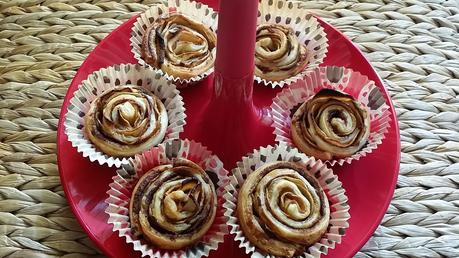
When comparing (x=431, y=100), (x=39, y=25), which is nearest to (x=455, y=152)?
(x=431, y=100)

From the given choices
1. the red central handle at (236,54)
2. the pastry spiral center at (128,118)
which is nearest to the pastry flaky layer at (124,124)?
the pastry spiral center at (128,118)

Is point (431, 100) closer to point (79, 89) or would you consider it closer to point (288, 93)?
point (288, 93)

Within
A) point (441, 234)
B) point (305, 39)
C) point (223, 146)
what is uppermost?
point (305, 39)

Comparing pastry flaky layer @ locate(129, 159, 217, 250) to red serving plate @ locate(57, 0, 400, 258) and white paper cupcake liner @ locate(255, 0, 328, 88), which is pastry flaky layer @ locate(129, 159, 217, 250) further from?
white paper cupcake liner @ locate(255, 0, 328, 88)

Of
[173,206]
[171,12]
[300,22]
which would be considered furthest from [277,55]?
[173,206]

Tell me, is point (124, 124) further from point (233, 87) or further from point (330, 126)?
point (330, 126)

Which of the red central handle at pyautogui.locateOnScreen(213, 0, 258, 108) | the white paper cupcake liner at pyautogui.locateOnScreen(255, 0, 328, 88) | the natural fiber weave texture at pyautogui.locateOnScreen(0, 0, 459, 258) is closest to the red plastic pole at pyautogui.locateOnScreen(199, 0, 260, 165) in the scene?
the red central handle at pyautogui.locateOnScreen(213, 0, 258, 108)
